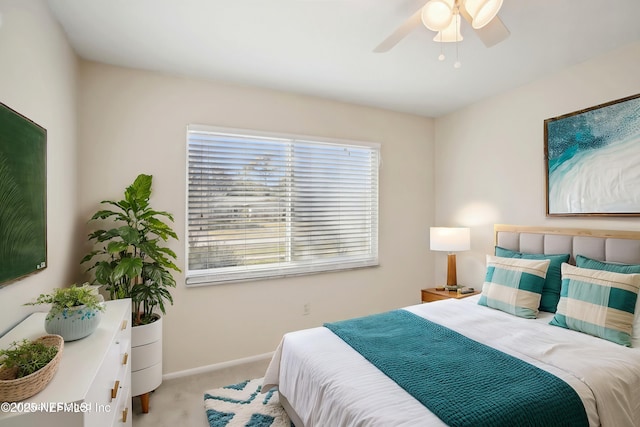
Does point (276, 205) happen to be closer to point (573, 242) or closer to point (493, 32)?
point (493, 32)

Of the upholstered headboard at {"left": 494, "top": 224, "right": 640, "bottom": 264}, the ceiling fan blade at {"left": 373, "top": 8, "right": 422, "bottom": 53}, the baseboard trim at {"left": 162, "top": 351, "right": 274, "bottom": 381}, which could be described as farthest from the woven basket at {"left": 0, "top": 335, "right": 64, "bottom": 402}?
the upholstered headboard at {"left": 494, "top": 224, "right": 640, "bottom": 264}

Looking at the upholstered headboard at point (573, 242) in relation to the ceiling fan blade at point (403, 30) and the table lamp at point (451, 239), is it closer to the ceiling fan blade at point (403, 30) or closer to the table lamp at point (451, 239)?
the table lamp at point (451, 239)

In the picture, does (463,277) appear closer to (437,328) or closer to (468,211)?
(468,211)

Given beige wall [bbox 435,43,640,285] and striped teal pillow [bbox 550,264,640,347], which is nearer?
striped teal pillow [bbox 550,264,640,347]

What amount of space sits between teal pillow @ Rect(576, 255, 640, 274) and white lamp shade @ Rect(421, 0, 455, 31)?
2.00 meters

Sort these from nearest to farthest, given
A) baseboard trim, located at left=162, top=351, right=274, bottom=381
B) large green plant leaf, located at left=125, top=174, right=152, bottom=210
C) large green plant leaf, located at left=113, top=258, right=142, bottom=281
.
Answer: large green plant leaf, located at left=113, top=258, right=142, bottom=281 → large green plant leaf, located at left=125, top=174, right=152, bottom=210 → baseboard trim, located at left=162, top=351, right=274, bottom=381

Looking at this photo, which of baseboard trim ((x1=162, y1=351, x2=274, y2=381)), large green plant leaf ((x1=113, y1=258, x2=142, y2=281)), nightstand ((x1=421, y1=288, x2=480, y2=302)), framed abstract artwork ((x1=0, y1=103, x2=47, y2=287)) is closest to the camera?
framed abstract artwork ((x1=0, y1=103, x2=47, y2=287))

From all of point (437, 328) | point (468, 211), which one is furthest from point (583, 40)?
point (437, 328)

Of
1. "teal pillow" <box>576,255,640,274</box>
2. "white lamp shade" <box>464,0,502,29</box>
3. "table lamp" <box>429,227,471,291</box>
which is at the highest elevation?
"white lamp shade" <box>464,0,502,29</box>

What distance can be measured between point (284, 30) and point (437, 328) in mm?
2250

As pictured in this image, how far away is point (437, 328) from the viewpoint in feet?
7.14

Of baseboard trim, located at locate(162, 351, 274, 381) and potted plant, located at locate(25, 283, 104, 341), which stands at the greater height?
potted plant, located at locate(25, 283, 104, 341)

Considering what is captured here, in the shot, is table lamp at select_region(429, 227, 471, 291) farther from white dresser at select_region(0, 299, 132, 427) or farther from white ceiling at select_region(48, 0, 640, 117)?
white dresser at select_region(0, 299, 132, 427)

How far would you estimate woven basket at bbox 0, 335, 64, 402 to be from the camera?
937 millimetres
